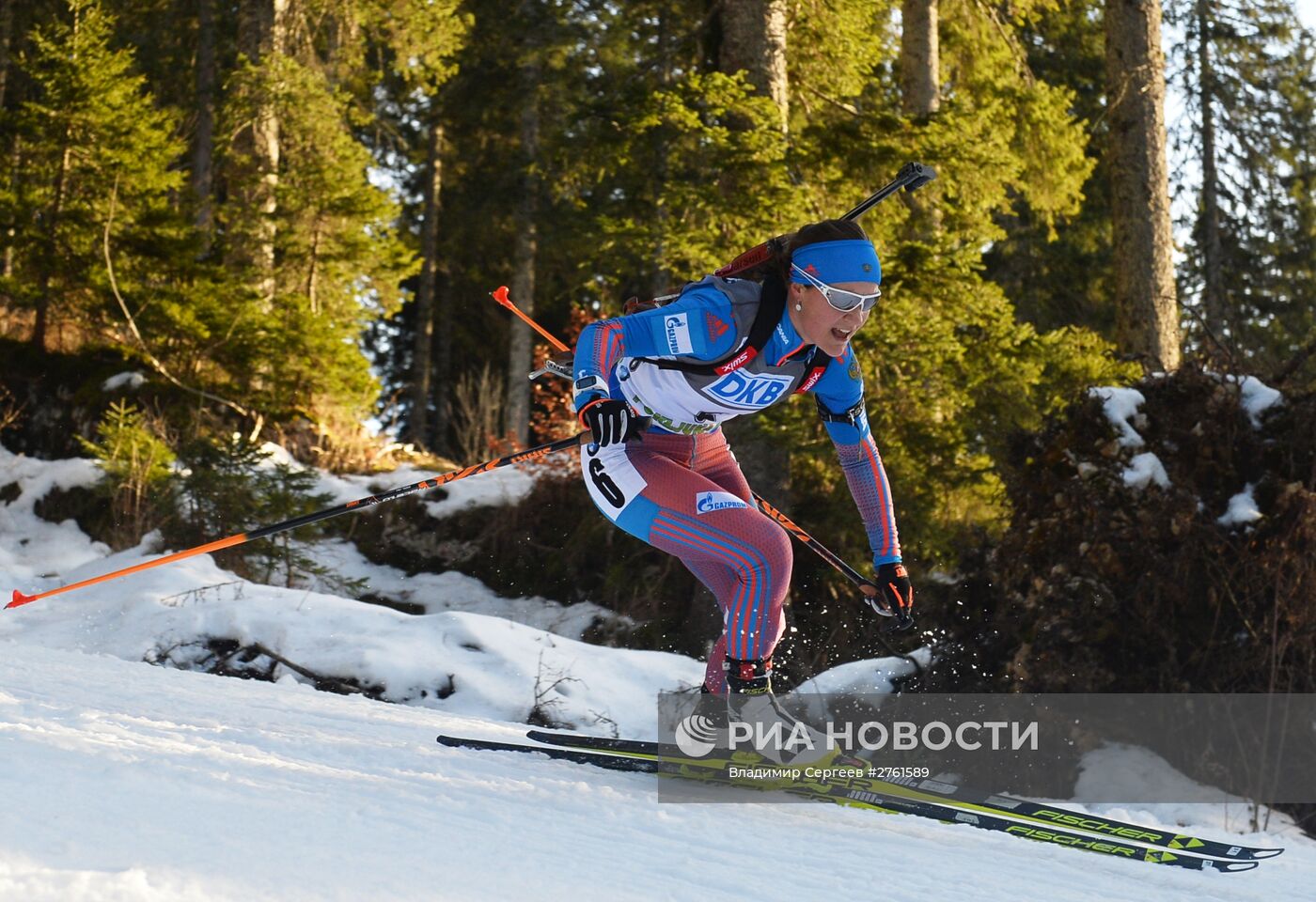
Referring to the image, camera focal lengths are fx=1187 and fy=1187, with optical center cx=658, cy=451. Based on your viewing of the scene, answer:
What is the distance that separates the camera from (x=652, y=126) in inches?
354

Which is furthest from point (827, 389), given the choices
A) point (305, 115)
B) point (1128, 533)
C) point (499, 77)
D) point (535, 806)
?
point (499, 77)

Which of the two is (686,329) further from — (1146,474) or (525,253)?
(525,253)

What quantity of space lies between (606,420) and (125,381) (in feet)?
35.3

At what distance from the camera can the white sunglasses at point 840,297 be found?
382 cm

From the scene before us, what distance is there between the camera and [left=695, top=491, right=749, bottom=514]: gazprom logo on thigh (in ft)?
13.0

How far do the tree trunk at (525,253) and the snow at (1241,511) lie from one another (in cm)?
1159

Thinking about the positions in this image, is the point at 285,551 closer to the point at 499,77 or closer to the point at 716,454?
the point at 716,454

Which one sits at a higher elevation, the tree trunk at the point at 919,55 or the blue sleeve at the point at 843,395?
the tree trunk at the point at 919,55

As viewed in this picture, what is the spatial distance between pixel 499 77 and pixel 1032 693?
1503 cm

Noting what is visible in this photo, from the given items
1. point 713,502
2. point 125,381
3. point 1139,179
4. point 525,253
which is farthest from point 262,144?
point 713,502

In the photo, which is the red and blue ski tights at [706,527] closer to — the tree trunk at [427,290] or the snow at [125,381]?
the snow at [125,381]

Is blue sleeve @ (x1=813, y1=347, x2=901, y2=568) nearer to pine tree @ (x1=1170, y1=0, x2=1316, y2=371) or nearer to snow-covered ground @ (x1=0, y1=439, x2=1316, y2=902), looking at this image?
snow-covered ground @ (x1=0, y1=439, x2=1316, y2=902)

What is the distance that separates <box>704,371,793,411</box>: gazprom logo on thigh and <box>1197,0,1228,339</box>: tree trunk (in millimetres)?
16943

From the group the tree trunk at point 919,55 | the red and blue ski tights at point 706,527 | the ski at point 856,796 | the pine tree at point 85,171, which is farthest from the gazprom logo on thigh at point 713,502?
the pine tree at point 85,171
